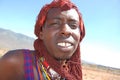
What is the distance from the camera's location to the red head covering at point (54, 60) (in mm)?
2533

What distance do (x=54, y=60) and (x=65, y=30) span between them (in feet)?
0.88

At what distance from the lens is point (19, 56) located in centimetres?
248

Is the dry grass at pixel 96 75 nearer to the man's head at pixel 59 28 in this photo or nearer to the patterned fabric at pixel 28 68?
the man's head at pixel 59 28

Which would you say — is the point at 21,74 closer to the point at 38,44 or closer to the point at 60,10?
the point at 38,44

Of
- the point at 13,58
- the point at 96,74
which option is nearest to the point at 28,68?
the point at 13,58

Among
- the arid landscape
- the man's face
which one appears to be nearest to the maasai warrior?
the man's face

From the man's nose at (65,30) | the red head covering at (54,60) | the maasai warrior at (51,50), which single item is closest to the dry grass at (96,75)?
the red head covering at (54,60)

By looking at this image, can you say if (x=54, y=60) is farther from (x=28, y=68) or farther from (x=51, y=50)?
(x=28, y=68)

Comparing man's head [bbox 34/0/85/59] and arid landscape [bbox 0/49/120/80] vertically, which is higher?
man's head [bbox 34/0/85/59]

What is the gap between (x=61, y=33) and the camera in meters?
2.46

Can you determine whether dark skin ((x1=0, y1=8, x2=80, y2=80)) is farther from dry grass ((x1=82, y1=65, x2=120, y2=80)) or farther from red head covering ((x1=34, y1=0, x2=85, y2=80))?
dry grass ((x1=82, y1=65, x2=120, y2=80))

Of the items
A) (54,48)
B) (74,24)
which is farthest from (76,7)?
(54,48)

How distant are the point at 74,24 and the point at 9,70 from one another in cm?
66

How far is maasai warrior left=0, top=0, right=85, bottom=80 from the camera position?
244 cm
